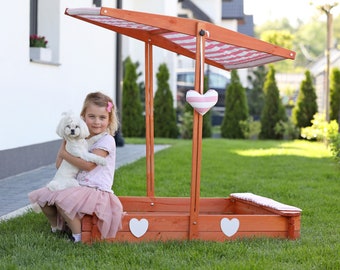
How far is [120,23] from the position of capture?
5.50 metres

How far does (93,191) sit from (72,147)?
0.36 metres

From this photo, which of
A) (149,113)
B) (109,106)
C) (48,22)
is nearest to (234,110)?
(48,22)

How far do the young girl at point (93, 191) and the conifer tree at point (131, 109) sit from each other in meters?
14.3

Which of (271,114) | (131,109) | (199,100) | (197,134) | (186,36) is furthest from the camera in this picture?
(271,114)

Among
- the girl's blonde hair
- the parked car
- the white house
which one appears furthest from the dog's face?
the parked car

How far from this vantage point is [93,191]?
5.42 metres

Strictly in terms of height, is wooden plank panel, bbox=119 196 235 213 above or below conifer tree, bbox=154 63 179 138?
below

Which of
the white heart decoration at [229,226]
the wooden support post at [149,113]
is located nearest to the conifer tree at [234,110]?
the wooden support post at [149,113]

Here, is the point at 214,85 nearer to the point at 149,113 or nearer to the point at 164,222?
the point at 149,113

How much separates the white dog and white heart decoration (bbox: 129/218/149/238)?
50 centimetres

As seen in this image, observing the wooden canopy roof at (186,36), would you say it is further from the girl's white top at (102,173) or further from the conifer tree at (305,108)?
the conifer tree at (305,108)

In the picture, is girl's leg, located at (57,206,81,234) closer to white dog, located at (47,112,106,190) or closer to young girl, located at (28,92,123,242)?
young girl, located at (28,92,123,242)

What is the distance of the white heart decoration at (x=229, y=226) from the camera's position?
18.2ft

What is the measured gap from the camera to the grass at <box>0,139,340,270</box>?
4676 mm
